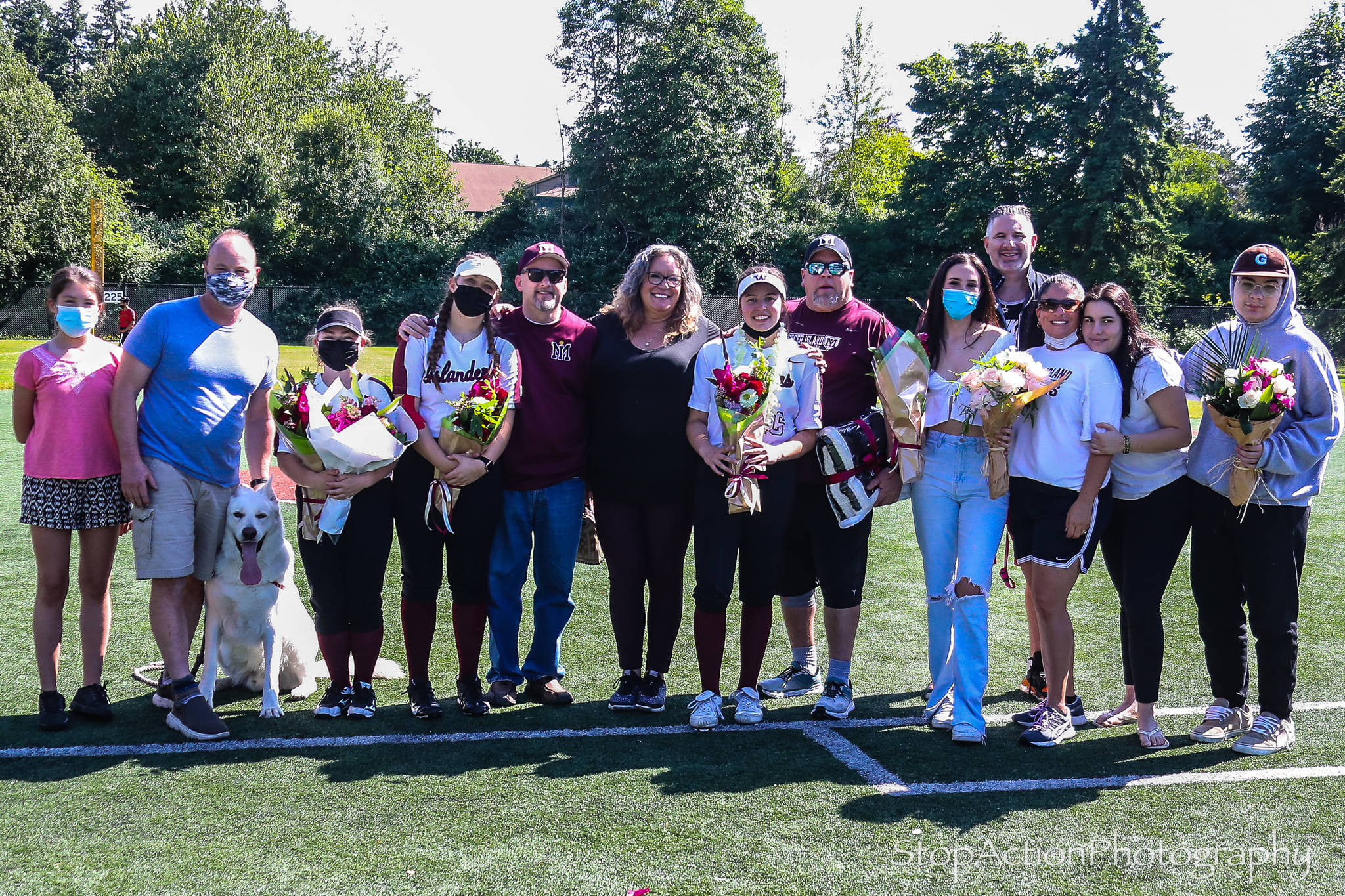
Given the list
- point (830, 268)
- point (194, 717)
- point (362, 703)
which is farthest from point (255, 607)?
point (830, 268)

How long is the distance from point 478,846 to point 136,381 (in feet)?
8.65

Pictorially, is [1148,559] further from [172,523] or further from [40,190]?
[40,190]

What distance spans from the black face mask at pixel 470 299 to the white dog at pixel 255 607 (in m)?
1.30

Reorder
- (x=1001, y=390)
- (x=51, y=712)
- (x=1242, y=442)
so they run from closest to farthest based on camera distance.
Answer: (x=1001, y=390), (x=1242, y=442), (x=51, y=712)

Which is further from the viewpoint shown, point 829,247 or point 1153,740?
point 829,247

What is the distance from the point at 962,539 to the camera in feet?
15.7

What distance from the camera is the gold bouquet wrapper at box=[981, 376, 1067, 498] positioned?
176 inches

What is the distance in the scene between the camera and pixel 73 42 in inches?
2963

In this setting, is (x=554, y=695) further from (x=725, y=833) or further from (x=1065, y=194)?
(x=1065, y=194)

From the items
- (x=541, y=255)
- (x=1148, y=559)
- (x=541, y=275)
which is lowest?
(x=1148, y=559)

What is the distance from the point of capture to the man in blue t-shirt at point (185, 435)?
4.67 meters

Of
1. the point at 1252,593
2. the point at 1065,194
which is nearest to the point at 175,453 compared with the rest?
the point at 1252,593

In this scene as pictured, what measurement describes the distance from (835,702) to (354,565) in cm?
247

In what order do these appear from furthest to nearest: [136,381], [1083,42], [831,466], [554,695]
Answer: [1083,42] < [554,695] < [831,466] < [136,381]
